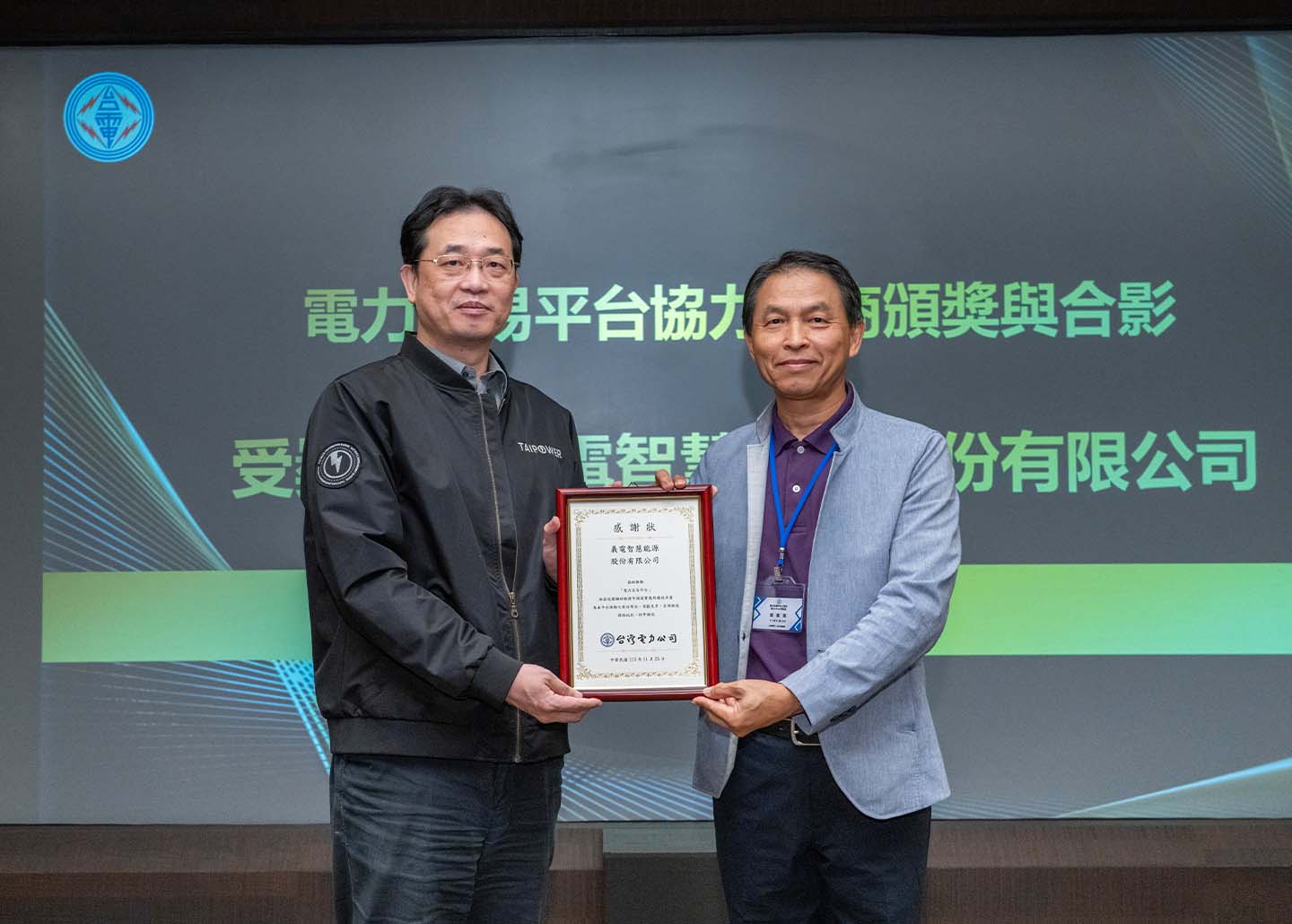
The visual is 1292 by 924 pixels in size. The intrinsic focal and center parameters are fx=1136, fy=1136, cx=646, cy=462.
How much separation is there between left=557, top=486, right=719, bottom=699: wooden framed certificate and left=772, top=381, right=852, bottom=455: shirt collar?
0.71 feet

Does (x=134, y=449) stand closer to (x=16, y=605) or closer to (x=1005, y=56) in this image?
(x=16, y=605)

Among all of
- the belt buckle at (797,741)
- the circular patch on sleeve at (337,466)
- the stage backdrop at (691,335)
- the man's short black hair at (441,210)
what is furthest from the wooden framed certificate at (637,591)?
the stage backdrop at (691,335)

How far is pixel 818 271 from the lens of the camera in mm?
2031

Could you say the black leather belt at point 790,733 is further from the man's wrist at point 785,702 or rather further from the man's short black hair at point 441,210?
the man's short black hair at point 441,210

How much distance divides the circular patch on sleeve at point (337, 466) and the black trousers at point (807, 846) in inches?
31.5

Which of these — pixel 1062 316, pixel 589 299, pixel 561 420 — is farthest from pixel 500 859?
pixel 1062 316

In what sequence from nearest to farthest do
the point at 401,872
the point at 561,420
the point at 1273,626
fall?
the point at 401,872 < the point at 561,420 < the point at 1273,626

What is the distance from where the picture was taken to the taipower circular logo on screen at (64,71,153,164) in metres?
3.08

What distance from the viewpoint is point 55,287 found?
3078 mm

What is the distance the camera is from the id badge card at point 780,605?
1.92m

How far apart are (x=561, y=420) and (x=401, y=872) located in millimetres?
818

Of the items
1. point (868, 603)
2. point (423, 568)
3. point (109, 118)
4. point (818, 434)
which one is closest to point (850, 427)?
point (818, 434)

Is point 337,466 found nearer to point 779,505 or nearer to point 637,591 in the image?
point 637,591

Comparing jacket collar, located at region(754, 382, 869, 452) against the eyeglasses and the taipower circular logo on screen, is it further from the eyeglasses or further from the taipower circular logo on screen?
the taipower circular logo on screen
